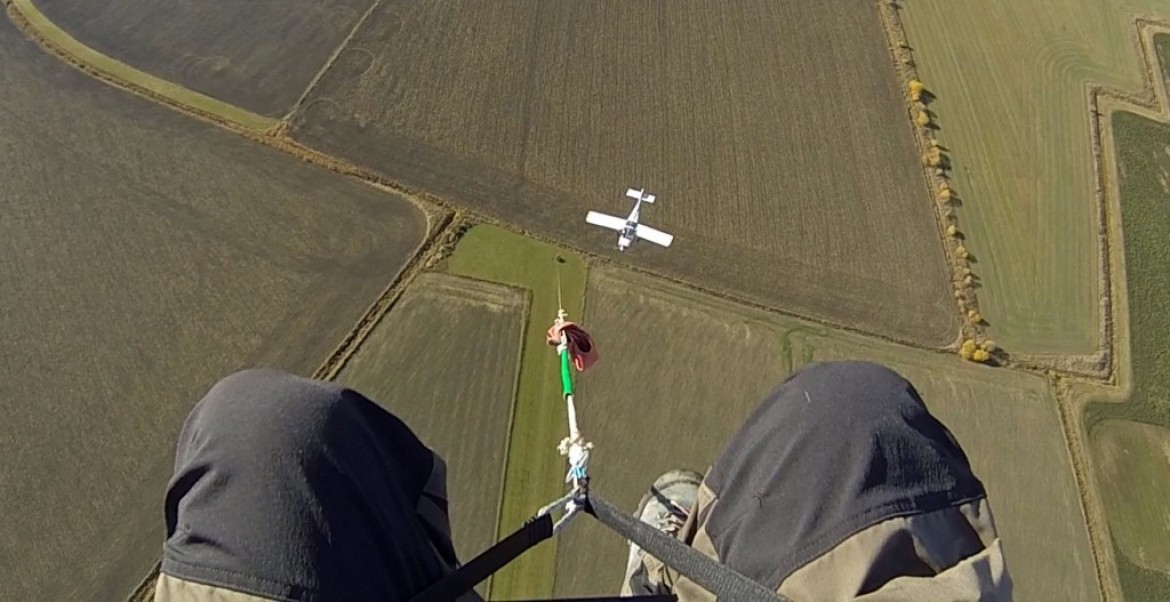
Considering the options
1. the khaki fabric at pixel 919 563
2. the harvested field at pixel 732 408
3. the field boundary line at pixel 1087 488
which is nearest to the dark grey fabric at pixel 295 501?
the khaki fabric at pixel 919 563

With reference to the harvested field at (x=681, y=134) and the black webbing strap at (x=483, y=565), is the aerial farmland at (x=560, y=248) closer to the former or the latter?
the harvested field at (x=681, y=134)

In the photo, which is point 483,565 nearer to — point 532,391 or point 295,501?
point 295,501

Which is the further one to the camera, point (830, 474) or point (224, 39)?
point (224, 39)

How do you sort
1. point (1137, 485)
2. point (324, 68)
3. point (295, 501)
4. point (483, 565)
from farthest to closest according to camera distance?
point (324, 68), point (1137, 485), point (483, 565), point (295, 501)

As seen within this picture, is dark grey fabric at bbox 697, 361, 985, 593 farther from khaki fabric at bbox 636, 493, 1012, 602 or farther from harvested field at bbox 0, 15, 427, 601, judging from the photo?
harvested field at bbox 0, 15, 427, 601

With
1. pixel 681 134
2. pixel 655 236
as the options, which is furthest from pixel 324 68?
pixel 655 236

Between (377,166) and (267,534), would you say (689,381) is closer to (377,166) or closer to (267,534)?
(377,166)

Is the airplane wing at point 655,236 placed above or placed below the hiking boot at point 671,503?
above
